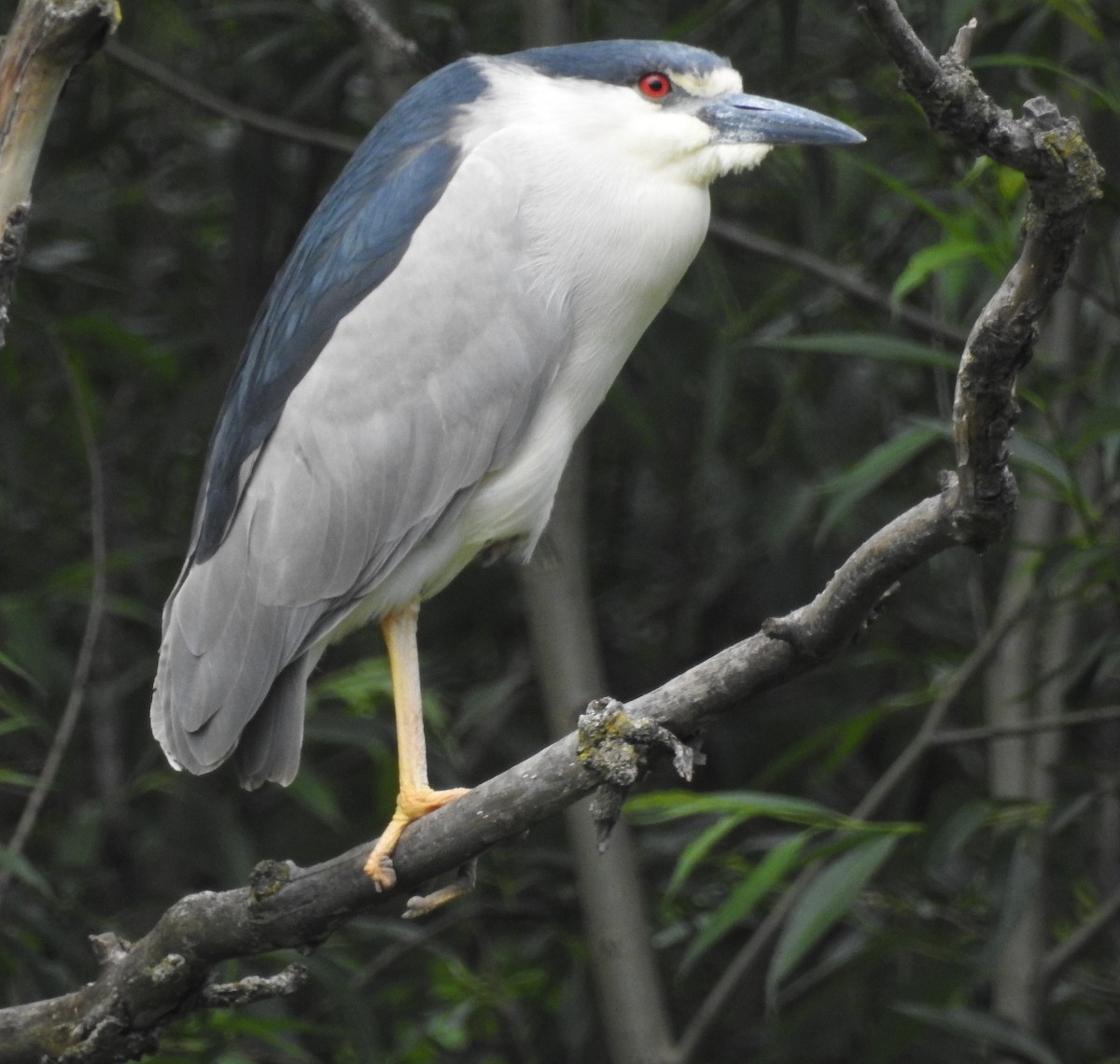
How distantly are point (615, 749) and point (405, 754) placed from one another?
0.66m

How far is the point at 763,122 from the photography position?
86.7 inches

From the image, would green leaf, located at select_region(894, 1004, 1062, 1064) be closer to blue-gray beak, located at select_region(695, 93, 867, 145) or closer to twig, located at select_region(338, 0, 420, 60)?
blue-gray beak, located at select_region(695, 93, 867, 145)

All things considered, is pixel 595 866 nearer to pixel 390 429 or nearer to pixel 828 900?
pixel 828 900

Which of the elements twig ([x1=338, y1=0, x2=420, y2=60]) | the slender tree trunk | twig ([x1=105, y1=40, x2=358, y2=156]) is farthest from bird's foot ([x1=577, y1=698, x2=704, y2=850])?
twig ([x1=105, y1=40, x2=358, y2=156])

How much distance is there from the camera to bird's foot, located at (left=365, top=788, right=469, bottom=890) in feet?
6.10

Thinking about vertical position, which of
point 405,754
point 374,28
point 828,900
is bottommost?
point 828,900

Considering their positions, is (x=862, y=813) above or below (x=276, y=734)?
below

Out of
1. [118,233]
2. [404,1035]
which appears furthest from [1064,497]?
[118,233]

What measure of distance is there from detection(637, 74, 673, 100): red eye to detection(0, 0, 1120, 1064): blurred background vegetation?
45cm

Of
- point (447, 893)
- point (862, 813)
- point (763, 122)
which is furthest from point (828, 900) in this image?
point (763, 122)

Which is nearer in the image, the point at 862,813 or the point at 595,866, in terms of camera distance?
the point at 862,813

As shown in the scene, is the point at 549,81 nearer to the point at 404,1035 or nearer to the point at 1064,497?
the point at 1064,497

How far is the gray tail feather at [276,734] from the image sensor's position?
214 centimetres

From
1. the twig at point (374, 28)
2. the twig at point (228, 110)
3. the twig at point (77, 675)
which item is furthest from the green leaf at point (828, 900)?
the twig at point (228, 110)
